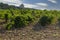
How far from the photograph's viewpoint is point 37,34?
12.5m

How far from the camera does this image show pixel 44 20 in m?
16.8

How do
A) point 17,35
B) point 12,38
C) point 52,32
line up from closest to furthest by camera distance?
point 12,38, point 17,35, point 52,32

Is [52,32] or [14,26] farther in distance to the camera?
[14,26]

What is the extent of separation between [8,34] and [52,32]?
3159mm

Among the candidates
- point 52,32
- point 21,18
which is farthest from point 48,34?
point 21,18

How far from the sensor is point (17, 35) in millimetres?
12156

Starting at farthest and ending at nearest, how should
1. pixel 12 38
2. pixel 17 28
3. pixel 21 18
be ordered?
pixel 21 18 → pixel 17 28 → pixel 12 38

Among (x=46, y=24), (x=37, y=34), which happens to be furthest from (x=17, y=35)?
(x=46, y=24)

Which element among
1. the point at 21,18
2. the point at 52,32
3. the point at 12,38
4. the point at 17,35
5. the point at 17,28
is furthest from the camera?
the point at 21,18

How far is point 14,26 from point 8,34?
8.90 feet

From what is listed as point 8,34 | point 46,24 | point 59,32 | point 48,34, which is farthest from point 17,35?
point 46,24

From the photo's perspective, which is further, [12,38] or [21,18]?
[21,18]

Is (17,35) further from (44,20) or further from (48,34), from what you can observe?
(44,20)

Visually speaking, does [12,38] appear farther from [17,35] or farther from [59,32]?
[59,32]
